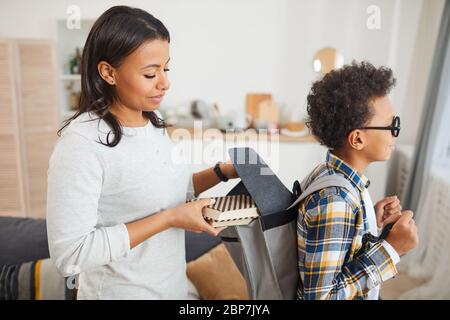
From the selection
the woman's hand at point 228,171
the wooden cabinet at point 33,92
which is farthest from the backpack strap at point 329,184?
the wooden cabinet at point 33,92

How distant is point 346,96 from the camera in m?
0.54

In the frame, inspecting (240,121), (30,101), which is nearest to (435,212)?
(240,121)

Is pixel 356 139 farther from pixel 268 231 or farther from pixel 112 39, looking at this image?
pixel 112 39

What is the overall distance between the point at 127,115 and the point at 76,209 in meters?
0.15

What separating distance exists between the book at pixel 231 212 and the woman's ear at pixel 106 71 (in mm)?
208

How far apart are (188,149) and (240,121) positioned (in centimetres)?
120

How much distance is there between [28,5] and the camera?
0.62m

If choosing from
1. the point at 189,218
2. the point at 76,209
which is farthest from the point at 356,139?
the point at 76,209

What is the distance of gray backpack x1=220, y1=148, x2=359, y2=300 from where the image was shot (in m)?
0.55

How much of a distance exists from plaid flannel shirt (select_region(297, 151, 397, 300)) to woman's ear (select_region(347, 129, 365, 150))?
0.06 m

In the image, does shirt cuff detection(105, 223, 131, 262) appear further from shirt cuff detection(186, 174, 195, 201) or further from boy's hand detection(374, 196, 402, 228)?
boy's hand detection(374, 196, 402, 228)

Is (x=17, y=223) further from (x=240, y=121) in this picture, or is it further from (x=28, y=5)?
(x=240, y=121)

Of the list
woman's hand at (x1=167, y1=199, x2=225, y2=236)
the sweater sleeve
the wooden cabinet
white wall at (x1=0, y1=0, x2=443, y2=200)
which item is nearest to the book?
woman's hand at (x1=167, y1=199, x2=225, y2=236)

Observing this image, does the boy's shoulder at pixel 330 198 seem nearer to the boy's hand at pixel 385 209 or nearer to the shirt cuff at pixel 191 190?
the boy's hand at pixel 385 209
